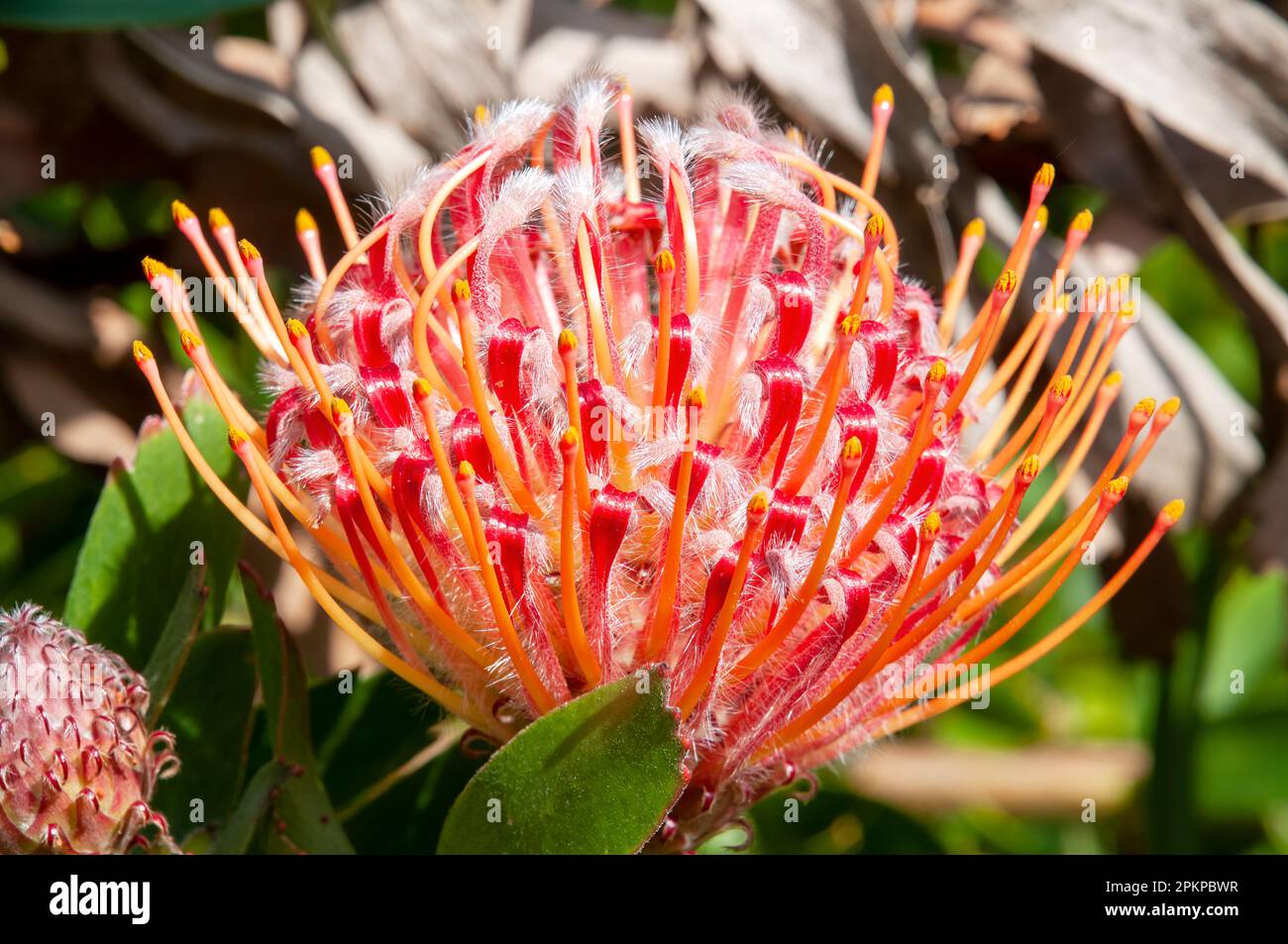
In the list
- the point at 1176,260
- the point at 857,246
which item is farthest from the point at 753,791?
the point at 1176,260

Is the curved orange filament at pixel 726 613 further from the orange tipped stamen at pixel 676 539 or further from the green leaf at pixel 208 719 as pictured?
the green leaf at pixel 208 719

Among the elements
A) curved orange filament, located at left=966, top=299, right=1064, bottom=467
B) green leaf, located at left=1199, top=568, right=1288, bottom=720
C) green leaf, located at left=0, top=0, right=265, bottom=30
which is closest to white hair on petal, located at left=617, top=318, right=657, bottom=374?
curved orange filament, located at left=966, top=299, right=1064, bottom=467

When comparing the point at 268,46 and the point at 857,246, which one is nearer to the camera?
the point at 857,246

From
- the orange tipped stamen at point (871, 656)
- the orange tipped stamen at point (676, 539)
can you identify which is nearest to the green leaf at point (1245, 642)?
the orange tipped stamen at point (871, 656)

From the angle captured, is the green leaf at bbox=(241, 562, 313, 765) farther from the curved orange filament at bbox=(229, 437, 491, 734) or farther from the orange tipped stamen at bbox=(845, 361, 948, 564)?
the orange tipped stamen at bbox=(845, 361, 948, 564)

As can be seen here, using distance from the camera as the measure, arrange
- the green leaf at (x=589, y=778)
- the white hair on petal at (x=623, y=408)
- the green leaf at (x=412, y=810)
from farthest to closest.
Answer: the green leaf at (x=412, y=810) → the white hair on petal at (x=623, y=408) → the green leaf at (x=589, y=778)
